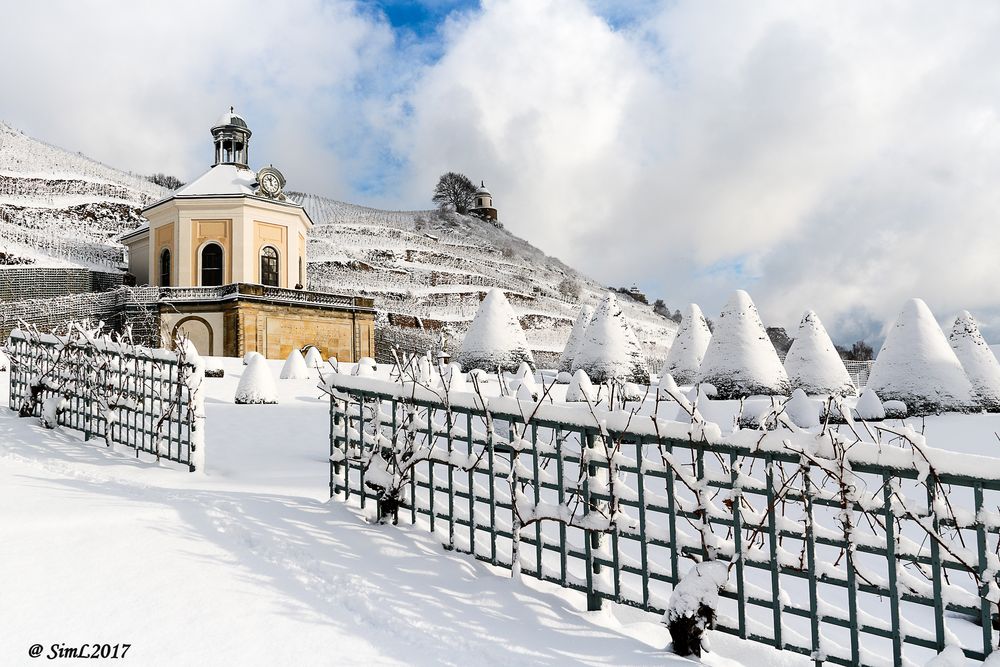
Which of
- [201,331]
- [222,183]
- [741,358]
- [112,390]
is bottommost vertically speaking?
[112,390]

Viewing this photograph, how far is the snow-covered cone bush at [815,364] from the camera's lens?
17547mm

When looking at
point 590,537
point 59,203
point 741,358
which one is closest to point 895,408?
point 741,358

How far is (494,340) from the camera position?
22172 millimetres

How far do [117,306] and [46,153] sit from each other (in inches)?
1846

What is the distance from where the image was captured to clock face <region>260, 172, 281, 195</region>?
3084cm

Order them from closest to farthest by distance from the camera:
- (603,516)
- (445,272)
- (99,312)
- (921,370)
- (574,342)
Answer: (603,516)
(921,370)
(574,342)
(99,312)
(445,272)

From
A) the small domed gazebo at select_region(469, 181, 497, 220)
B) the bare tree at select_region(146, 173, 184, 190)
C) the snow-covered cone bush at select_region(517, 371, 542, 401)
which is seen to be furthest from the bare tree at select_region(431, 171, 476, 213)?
the snow-covered cone bush at select_region(517, 371, 542, 401)

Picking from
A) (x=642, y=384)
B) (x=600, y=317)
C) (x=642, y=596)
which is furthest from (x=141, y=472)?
(x=642, y=384)

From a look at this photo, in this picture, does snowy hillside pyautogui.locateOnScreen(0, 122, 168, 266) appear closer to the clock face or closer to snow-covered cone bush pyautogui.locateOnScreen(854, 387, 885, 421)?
the clock face

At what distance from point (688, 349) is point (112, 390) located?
1858cm

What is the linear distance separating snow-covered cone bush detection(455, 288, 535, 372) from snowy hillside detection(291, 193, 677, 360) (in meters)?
26.1

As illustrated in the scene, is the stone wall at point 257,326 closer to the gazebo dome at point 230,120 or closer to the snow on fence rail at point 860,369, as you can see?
the gazebo dome at point 230,120

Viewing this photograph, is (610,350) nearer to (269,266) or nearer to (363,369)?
(363,369)

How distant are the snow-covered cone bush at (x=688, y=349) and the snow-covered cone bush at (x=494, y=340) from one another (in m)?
5.36
